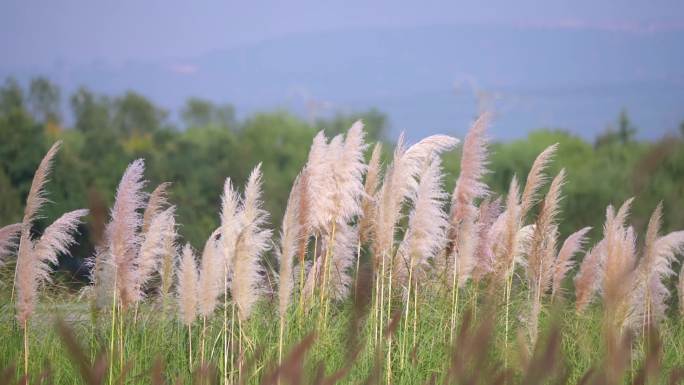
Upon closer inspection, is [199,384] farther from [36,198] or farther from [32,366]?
[32,366]

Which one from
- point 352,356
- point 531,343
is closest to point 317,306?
point 531,343

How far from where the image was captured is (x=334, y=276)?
6.58m

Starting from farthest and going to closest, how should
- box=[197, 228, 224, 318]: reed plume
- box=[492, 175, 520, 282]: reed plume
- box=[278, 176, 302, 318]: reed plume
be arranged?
box=[492, 175, 520, 282]: reed plume < box=[197, 228, 224, 318]: reed plume < box=[278, 176, 302, 318]: reed plume

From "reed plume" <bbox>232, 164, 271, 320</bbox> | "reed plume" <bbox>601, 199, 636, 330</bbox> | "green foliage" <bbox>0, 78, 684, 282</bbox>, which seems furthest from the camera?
"green foliage" <bbox>0, 78, 684, 282</bbox>

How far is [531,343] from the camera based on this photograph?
5.76 metres

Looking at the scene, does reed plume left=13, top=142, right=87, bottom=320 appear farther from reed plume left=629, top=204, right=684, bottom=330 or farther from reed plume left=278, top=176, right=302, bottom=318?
reed plume left=629, top=204, right=684, bottom=330

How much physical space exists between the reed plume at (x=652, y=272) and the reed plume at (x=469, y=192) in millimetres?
913

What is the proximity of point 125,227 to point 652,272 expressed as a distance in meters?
3.40

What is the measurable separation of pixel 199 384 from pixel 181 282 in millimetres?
948

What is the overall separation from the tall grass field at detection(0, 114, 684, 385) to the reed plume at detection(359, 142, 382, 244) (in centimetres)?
2

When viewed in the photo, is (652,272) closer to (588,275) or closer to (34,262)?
(588,275)

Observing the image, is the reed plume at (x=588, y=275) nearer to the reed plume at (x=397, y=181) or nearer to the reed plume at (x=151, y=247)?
the reed plume at (x=397, y=181)

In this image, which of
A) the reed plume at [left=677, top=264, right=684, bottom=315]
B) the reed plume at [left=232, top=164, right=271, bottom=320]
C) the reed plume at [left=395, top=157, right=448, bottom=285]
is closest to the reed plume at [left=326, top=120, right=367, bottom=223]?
the reed plume at [left=395, top=157, right=448, bottom=285]

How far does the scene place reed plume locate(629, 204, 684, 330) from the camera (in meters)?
6.17
